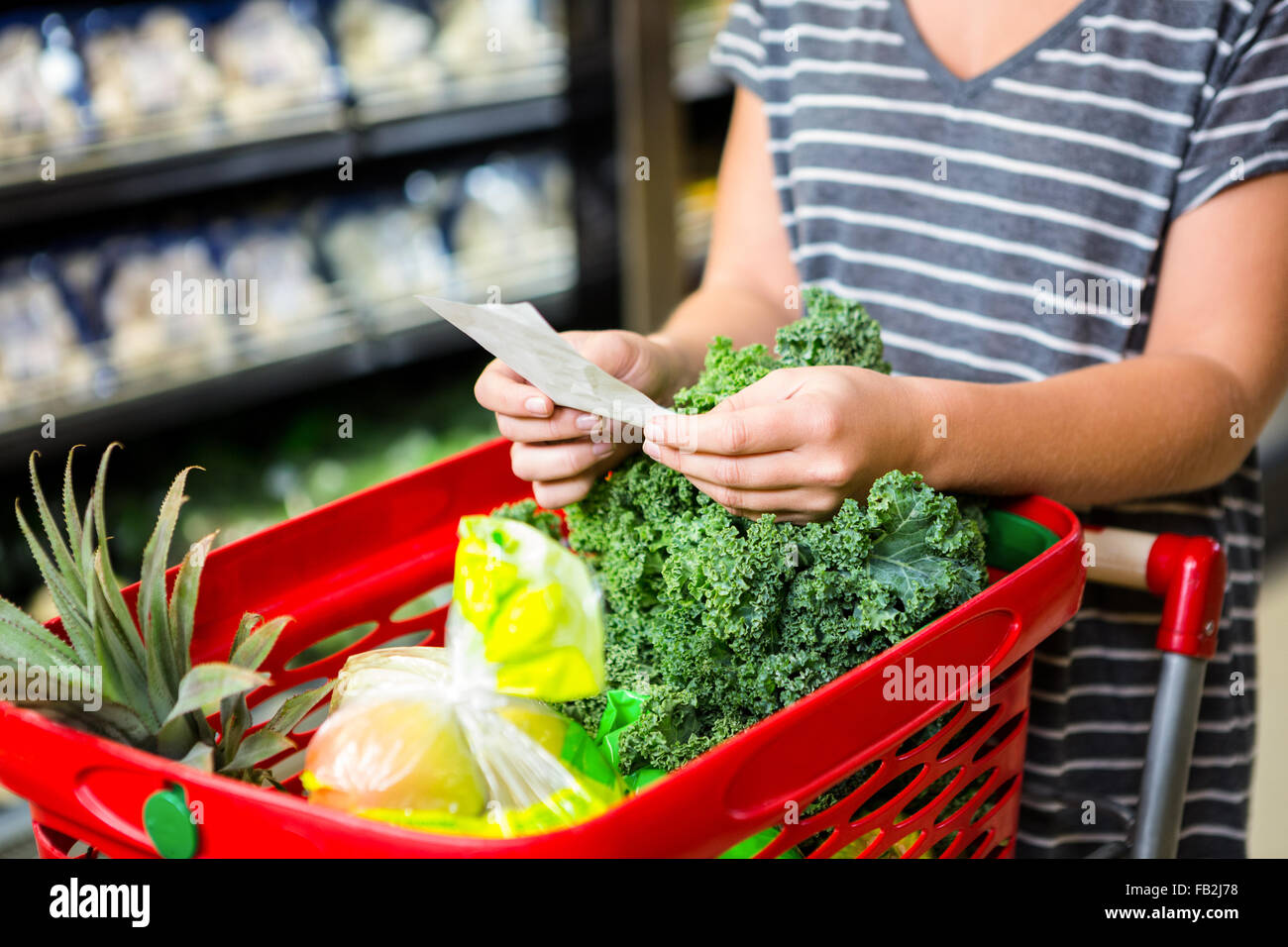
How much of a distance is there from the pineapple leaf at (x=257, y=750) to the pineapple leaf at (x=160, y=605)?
0.06 meters

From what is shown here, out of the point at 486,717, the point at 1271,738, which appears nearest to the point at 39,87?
the point at 486,717

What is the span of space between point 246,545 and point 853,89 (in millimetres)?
861

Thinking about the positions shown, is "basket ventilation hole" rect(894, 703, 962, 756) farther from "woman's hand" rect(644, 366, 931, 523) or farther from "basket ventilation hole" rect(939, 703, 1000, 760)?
"woman's hand" rect(644, 366, 931, 523)

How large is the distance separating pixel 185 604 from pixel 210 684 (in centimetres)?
10

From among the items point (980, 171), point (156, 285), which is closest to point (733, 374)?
point (980, 171)

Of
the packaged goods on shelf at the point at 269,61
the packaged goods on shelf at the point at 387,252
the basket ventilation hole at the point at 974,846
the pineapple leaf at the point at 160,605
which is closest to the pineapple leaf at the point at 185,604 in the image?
the pineapple leaf at the point at 160,605

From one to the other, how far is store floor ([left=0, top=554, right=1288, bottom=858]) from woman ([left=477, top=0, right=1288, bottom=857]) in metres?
1.46

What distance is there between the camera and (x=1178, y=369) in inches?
40.7

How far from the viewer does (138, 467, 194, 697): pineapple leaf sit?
0.76 metres

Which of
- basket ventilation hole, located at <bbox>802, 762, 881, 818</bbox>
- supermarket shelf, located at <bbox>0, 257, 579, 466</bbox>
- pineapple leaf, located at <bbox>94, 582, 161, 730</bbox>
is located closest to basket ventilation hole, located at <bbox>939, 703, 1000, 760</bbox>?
basket ventilation hole, located at <bbox>802, 762, 881, 818</bbox>

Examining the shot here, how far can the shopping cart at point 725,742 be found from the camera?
0.63 metres

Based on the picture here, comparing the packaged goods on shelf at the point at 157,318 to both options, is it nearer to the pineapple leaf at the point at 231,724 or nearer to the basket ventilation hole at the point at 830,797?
the pineapple leaf at the point at 231,724

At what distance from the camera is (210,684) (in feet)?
2.34

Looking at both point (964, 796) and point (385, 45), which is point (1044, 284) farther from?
point (385, 45)
